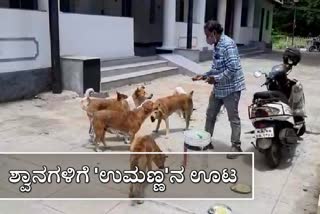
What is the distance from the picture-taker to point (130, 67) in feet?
33.1

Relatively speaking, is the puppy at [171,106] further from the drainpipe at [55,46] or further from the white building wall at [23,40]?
the white building wall at [23,40]

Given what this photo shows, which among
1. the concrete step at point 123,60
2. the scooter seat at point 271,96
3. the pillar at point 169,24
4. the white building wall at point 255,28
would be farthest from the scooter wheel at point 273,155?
the white building wall at point 255,28

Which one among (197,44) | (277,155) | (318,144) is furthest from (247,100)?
(197,44)

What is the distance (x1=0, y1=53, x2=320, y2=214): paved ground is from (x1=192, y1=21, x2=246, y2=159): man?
25.9 inches

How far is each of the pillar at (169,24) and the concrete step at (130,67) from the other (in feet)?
4.60

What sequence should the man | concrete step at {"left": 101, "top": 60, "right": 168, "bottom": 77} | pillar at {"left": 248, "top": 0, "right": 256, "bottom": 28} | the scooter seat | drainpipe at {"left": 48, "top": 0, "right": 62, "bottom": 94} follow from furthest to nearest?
pillar at {"left": 248, "top": 0, "right": 256, "bottom": 28} < concrete step at {"left": 101, "top": 60, "right": 168, "bottom": 77} < drainpipe at {"left": 48, "top": 0, "right": 62, "bottom": 94} < the scooter seat < the man

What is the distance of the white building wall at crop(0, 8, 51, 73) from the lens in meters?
6.79

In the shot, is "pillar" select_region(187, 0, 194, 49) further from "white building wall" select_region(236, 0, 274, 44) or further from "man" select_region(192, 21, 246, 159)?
"man" select_region(192, 21, 246, 159)

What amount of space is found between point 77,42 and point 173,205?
6450 mm

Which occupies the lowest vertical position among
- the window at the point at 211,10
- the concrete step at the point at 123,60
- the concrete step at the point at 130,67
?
the concrete step at the point at 130,67

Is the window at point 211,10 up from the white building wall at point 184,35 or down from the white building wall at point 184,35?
up

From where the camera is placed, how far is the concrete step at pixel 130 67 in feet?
30.4

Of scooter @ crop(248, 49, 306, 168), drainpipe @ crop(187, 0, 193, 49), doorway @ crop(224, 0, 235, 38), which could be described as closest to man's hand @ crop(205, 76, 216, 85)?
scooter @ crop(248, 49, 306, 168)

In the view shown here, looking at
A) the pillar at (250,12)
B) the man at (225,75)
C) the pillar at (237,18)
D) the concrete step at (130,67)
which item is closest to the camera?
the man at (225,75)
